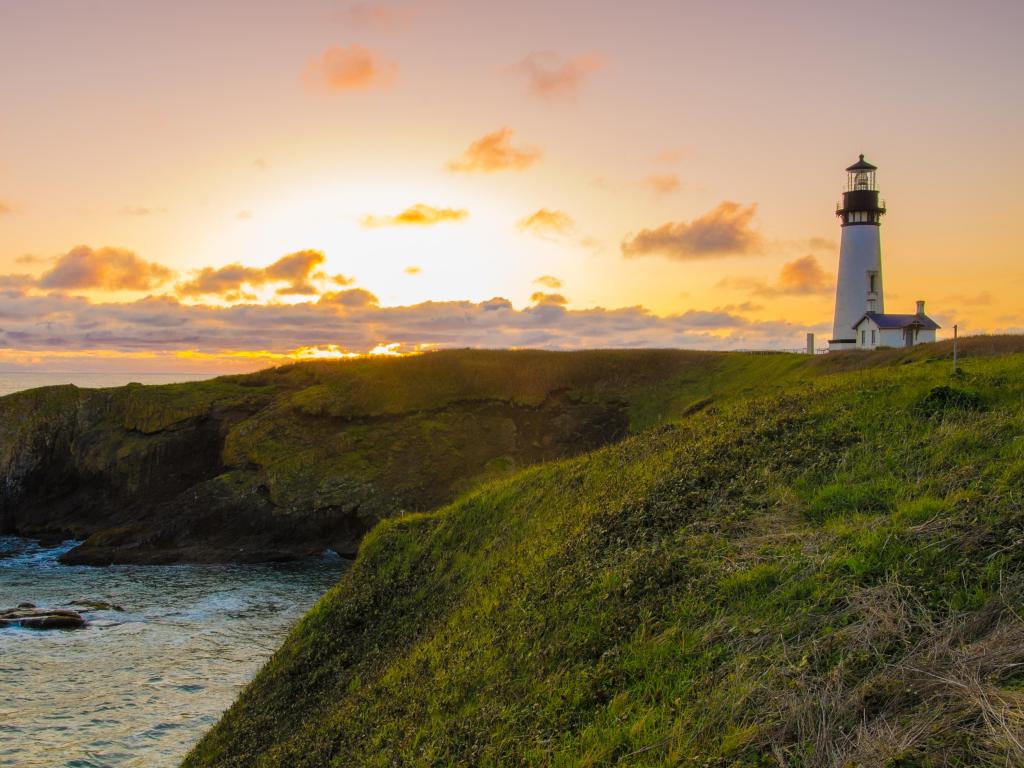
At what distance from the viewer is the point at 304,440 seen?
58.5 meters

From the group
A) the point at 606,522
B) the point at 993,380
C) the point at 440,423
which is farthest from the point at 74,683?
the point at 440,423

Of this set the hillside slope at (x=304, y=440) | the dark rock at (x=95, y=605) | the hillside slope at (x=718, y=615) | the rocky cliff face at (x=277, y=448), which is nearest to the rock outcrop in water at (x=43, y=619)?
the dark rock at (x=95, y=605)

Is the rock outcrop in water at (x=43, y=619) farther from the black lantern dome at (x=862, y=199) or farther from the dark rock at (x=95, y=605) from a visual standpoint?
the black lantern dome at (x=862, y=199)

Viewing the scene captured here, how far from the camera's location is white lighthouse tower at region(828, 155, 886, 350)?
6212 cm

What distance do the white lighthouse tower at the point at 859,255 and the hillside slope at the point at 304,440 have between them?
7.22 m

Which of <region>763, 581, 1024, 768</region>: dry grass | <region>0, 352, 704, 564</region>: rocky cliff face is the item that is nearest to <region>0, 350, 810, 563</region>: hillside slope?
<region>0, 352, 704, 564</region>: rocky cliff face

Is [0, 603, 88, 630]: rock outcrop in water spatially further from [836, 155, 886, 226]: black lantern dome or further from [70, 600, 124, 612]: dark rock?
[836, 155, 886, 226]: black lantern dome

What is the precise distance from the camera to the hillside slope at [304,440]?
51.7 m

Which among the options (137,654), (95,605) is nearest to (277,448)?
(95,605)

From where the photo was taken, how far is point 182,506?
172 feet

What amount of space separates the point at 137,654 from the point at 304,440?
28374 mm

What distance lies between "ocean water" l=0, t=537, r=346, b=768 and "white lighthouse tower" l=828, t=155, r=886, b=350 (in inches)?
1787

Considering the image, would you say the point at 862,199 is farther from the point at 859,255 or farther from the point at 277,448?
the point at 277,448

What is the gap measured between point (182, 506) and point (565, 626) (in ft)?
154
